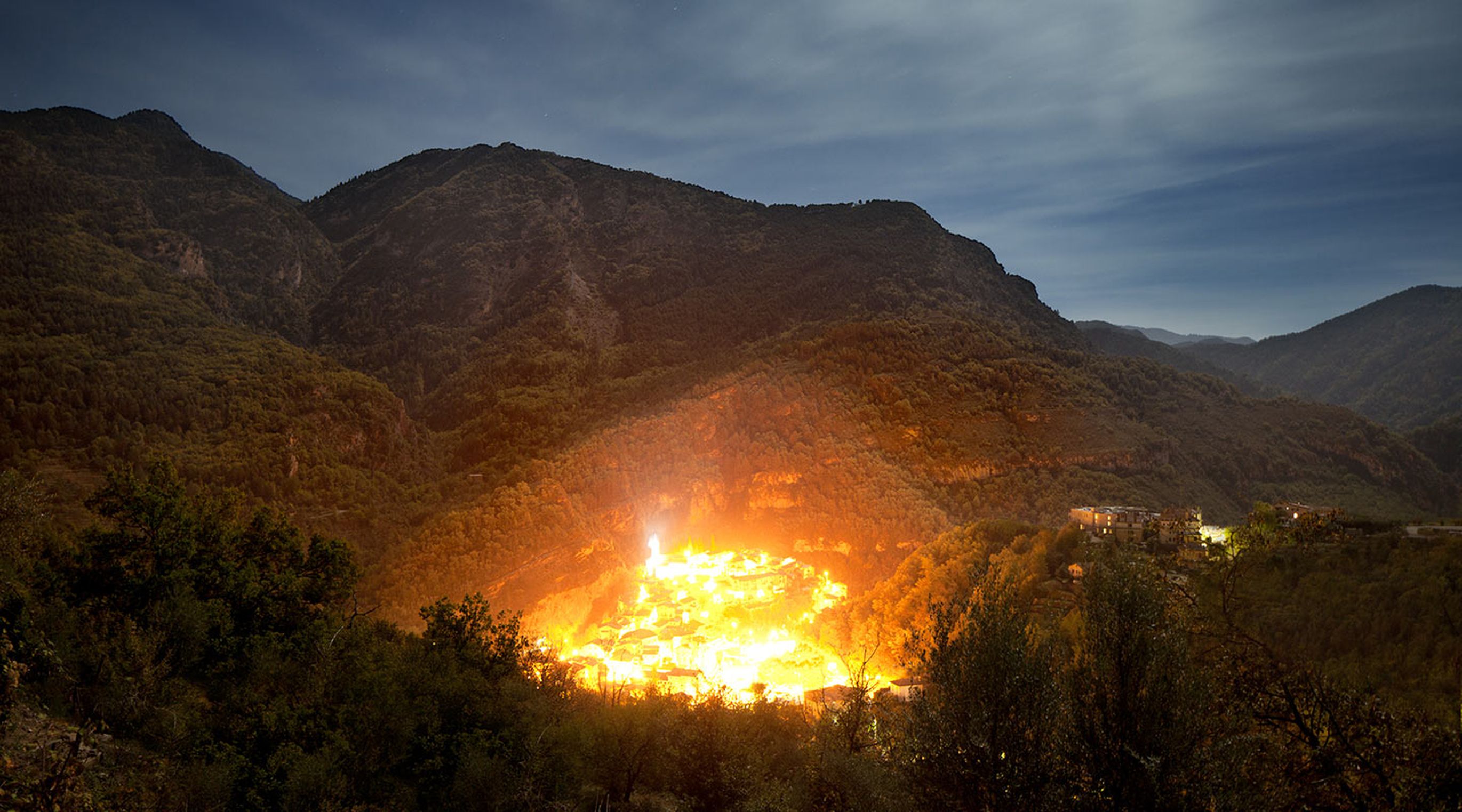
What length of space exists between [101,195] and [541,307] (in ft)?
126

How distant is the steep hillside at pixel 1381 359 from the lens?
64875 mm

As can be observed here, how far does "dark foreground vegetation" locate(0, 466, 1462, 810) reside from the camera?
30.6 ft

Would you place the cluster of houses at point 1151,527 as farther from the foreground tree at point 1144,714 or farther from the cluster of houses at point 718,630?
the cluster of houses at point 718,630

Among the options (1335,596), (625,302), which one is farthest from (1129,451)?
(625,302)

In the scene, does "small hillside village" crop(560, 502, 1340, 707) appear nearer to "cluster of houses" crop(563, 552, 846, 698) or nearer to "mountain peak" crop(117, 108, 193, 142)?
"cluster of houses" crop(563, 552, 846, 698)

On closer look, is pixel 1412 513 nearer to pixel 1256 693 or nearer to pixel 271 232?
pixel 1256 693

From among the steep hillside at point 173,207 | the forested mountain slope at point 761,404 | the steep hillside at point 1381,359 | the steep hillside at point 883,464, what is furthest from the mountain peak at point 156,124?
the steep hillside at point 1381,359

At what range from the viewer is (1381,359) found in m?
76.3

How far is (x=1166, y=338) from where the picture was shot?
A: 14312cm

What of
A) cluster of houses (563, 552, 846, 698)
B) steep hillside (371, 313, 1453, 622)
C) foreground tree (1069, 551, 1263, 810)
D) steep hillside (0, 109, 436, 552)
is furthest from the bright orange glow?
foreground tree (1069, 551, 1263, 810)

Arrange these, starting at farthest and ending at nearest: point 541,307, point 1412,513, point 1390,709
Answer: point 541,307
point 1412,513
point 1390,709

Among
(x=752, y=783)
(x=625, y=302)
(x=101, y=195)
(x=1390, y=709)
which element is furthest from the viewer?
(x=625, y=302)

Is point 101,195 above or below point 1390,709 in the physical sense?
above

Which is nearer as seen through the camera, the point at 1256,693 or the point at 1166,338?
the point at 1256,693
